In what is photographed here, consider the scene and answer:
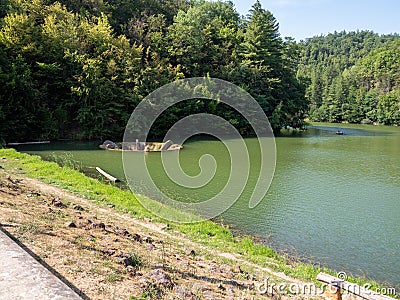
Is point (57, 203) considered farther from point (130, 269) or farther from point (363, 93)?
point (363, 93)

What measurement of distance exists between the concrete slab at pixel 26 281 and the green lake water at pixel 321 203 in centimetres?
650

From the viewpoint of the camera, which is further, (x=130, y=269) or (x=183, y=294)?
(x=130, y=269)

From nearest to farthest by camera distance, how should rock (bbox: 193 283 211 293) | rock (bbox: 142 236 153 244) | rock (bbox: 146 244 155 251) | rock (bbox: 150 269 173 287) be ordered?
1. rock (bbox: 150 269 173 287)
2. rock (bbox: 193 283 211 293)
3. rock (bbox: 146 244 155 251)
4. rock (bbox: 142 236 153 244)

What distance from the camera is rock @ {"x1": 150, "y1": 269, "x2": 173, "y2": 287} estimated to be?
4832 mm

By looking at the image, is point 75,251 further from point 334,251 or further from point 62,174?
point 62,174

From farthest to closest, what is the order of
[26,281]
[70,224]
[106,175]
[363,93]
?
[363,93] < [106,175] < [70,224] < [26,281]

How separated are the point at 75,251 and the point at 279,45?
4651cm

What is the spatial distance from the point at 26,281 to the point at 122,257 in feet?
7.63

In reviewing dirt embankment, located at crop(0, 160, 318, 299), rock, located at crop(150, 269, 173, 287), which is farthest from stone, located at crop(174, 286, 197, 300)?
rock, located at crop(150, 269, 173, 287)

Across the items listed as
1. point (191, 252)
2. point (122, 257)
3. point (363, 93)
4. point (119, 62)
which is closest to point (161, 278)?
point (122, 257)

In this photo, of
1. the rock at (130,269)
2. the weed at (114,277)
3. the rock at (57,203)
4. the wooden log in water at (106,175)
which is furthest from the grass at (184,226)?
the rock at (57,203)

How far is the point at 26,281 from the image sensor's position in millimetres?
3385

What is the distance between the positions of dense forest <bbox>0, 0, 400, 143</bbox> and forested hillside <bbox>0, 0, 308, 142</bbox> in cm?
10

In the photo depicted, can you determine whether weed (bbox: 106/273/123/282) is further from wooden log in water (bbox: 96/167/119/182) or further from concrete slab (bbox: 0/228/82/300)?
wooden log in water (bbox: 96/167/119/182)
